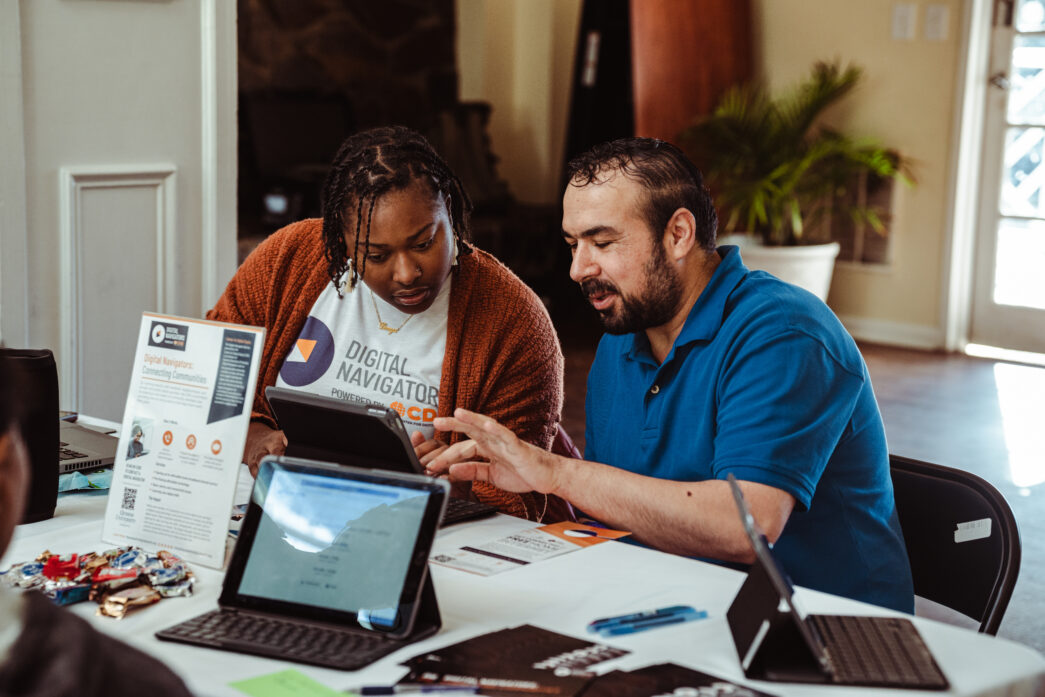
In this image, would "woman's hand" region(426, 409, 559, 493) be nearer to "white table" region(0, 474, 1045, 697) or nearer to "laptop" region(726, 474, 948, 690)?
"white table" region(0, 474, 1045, 697)

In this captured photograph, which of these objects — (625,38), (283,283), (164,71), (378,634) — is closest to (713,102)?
(625,38)

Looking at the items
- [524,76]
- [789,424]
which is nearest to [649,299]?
[789,424]

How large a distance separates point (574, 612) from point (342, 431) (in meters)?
0.39

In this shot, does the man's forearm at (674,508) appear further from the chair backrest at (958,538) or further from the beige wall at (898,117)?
the beige wall at (898,117)

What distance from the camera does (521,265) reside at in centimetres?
642

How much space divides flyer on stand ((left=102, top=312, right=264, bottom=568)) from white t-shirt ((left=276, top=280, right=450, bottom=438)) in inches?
21.2

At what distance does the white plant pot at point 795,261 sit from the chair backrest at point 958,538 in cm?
398

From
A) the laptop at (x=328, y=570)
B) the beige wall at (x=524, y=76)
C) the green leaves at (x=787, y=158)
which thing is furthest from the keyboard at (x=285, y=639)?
the beige wall at (x=524, y=76)

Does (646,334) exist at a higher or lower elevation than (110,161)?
lower

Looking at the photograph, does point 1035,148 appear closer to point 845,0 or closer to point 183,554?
→ point 845,0

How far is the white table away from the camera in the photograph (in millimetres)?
1170

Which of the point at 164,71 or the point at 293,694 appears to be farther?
the point at 164,71

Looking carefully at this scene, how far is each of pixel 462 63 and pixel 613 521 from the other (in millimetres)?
6096

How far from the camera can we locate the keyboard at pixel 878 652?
1.15 m
